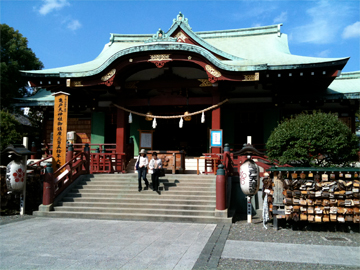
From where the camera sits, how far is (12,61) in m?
27.8

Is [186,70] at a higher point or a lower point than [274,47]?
lower

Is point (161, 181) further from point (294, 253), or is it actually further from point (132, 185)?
point (294, 253)

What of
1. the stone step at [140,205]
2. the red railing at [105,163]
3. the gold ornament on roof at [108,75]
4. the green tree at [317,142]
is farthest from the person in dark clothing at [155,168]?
the gold ornament on roof at [108,75]

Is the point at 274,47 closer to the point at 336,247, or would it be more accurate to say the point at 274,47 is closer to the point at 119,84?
the point at 119,84

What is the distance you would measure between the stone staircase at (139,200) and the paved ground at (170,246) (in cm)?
71

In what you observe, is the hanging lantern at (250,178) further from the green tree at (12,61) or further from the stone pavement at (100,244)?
the green tree at (12,61)

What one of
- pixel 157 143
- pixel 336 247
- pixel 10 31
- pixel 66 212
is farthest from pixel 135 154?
pixel 10 31

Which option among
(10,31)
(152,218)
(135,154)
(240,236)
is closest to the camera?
(240,236)

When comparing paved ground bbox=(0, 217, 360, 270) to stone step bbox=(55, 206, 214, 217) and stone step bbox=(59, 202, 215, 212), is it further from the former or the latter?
stone step bbox=(59, 202, 215, 212)

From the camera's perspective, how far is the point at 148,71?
15242 millimetres

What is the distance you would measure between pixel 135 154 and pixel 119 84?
197 inches

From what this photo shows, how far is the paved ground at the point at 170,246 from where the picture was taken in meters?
5.77

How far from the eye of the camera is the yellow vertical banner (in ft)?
40.8

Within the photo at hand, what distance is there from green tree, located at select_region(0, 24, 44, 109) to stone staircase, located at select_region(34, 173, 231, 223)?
1960cm
